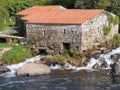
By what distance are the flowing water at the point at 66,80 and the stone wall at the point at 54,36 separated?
306 cm

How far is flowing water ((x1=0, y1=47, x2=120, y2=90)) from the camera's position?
3962 centimetres

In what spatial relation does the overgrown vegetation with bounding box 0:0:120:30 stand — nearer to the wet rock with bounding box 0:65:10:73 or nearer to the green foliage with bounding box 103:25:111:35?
the green foliage with bounding box 103:25:111:35

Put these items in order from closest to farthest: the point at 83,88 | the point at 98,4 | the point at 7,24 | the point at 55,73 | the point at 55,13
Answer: the point at 83,88, the point at 55,73, the point at 55,13, the point at 98,4, the point at 7,24

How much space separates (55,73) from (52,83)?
342cm

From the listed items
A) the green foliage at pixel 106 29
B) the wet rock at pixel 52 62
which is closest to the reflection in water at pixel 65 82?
the wet rock at pixel 52 62

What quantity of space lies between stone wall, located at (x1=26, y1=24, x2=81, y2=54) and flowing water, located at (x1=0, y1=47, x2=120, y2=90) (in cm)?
306

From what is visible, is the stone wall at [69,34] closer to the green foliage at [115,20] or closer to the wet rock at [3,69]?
the green foliage at [115,20]

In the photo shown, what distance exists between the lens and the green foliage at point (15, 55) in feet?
157

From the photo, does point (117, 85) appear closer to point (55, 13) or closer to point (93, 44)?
point (93, 44)

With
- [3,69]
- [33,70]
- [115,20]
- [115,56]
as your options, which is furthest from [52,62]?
[115,20]

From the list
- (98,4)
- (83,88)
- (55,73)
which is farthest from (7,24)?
(83,88)

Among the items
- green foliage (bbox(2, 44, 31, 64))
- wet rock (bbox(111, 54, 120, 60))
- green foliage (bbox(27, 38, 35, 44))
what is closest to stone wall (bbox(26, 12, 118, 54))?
green foliage (bbox(27, 38, 35, 44))

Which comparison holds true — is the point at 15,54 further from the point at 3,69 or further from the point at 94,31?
the point at 94,31

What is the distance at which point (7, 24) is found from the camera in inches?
2537
